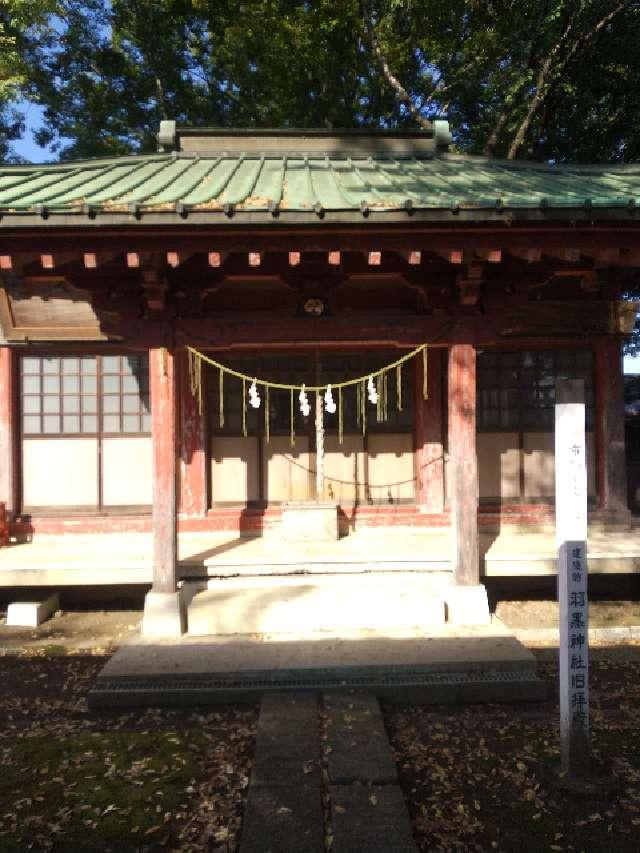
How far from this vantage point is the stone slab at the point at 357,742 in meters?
3.72

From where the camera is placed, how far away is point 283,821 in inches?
130

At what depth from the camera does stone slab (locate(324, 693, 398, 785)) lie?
146 inches

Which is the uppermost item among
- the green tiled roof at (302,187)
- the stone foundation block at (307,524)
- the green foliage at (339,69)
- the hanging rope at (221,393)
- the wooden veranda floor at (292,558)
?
the green foliage at (339,69)

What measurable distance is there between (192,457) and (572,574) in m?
5.39

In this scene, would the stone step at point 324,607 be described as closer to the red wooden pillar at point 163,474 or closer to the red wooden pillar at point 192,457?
the red wooden pillar at point 163,474

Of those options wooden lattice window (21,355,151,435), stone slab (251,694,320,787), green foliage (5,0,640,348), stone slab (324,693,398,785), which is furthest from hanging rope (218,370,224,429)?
green foliage (5,0,640,348)

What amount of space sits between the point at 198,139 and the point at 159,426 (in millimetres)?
5008

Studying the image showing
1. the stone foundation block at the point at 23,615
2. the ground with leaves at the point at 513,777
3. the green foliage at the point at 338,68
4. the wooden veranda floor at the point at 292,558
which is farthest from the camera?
the green foliage at the point at 338,68

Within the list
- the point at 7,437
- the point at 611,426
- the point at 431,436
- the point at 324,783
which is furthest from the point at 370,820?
the point at 7,437

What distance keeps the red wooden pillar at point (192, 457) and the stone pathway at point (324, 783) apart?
360cm

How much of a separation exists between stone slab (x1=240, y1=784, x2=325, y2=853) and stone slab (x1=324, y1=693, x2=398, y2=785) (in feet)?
0.88

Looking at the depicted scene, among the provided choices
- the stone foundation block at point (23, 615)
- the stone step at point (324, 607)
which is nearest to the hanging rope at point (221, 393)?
the stone step at point (324, 607)

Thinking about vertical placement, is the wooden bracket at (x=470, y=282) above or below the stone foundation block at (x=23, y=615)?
above

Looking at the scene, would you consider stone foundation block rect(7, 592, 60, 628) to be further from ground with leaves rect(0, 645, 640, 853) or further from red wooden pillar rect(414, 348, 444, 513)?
red wooden pillar rect(414, 348, 444, 513)
